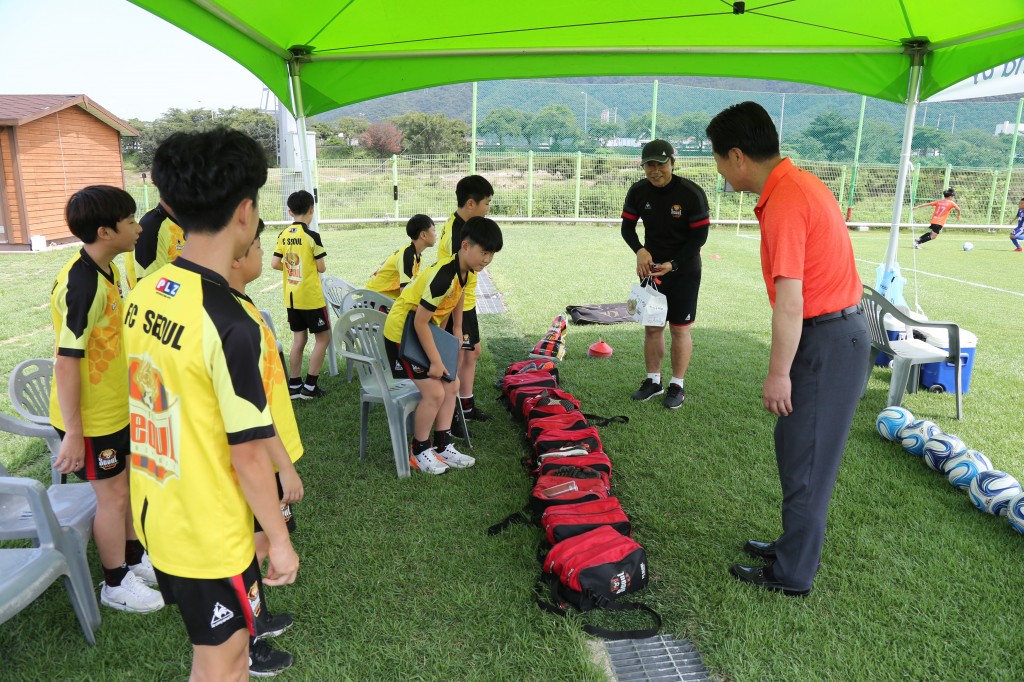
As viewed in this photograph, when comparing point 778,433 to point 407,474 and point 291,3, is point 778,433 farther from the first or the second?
point 291,3

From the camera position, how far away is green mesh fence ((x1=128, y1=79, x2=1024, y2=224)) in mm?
20141

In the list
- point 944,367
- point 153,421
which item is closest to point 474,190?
point 153,421

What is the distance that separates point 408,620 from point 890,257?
5.67 meters

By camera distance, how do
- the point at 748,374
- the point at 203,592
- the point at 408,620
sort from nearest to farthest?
the point at 203,592 → the point at 408,620 → the point at 748,374

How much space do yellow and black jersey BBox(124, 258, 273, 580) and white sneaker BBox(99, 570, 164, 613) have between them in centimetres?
137

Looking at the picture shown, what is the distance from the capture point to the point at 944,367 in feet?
18.0

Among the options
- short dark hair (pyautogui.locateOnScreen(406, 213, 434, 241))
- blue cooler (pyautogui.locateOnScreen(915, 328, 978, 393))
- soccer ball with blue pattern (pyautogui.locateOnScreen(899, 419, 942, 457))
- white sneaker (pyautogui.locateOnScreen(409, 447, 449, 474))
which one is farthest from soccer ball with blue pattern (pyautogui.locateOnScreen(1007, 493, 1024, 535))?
short dark hair (pyautogui.locateOnScreen(406, 213, 434, 241))

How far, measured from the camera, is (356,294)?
16.0ft

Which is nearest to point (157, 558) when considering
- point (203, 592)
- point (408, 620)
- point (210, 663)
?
point (203, 592)

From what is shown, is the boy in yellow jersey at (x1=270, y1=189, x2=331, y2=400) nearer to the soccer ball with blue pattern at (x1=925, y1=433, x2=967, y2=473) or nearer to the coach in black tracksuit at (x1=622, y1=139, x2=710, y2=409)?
the coach in black tracksuit at (x1=622, y1=139, x2=710, y2=409)

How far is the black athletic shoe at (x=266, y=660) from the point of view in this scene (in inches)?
92.4

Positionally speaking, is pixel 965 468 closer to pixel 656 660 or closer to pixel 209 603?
pixel 656 660

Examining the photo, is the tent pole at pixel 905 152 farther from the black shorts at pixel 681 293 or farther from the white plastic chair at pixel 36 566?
the white plastic chair at pixel 36 566

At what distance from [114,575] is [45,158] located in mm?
18753
